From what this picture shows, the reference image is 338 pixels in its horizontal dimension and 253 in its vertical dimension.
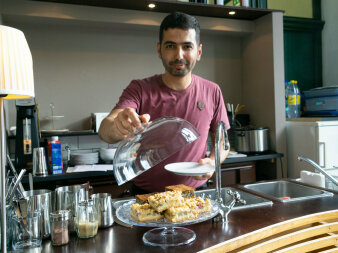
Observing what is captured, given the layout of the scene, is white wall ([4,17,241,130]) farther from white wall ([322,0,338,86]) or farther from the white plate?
white wall ([322,0,338,86])

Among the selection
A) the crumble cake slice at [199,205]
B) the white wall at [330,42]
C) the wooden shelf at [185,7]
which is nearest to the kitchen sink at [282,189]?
the crumble cake slice at [199,205]

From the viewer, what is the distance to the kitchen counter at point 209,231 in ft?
3.30

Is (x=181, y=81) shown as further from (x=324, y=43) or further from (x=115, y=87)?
(x=324, y=43)

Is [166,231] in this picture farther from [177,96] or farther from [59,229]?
[177,96]

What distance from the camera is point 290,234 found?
1.19 metres

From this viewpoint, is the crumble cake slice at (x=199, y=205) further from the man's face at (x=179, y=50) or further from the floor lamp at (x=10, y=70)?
the man's face at (x=179, y=50)

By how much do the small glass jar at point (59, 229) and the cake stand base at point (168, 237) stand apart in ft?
0.91

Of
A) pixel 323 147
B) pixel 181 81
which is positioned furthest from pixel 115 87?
pixel 323 147

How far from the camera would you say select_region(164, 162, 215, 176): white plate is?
4.13ft

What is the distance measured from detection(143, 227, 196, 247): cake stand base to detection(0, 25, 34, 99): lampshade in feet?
2.08

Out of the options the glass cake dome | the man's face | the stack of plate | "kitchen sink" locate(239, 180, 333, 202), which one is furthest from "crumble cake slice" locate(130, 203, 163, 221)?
the stack of plate

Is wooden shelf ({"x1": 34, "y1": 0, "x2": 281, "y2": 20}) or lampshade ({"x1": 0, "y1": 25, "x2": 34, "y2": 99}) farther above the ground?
wooden shelf ({"x1": 34, "y1": 0, "x2": 281, "y2": 20})

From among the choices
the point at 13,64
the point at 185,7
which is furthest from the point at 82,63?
the point at 13,64

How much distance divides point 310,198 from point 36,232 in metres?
1.25
